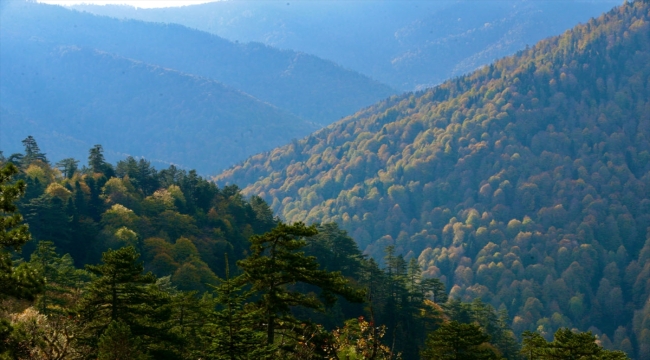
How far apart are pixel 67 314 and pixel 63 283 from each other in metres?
18.0

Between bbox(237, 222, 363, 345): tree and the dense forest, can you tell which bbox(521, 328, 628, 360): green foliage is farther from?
bbox(237, 222, 363, 345): tree

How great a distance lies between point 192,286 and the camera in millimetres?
79000

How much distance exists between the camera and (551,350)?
41000 millimetres

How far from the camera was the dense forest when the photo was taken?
65.2ft

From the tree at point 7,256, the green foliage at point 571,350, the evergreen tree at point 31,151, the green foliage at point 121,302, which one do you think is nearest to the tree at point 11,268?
the tree at point 7,256

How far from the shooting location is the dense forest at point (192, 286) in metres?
19.9

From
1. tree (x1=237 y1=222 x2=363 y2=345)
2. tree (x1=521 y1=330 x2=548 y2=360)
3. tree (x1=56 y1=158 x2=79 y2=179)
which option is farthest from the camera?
tree (x1=56 y1=158 x2=79 y2=179)

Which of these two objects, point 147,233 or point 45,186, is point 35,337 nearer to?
point 147,233

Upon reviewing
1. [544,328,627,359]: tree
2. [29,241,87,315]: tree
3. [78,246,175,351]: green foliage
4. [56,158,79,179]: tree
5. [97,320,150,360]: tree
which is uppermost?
[56,158,79,179]: tree

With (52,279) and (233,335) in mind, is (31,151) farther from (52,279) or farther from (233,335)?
(233,335)

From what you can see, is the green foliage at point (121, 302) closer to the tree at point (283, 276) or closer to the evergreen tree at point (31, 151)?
the tree at point (283, 276)

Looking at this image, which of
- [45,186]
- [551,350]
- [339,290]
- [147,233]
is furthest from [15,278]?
[45,186]

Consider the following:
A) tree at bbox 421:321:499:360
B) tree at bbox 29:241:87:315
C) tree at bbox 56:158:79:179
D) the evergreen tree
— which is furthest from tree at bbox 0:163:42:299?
the evergreen tree

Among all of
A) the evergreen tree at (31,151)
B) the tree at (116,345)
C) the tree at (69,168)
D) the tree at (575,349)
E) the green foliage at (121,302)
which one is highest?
the evergreen tree at (31,151)
